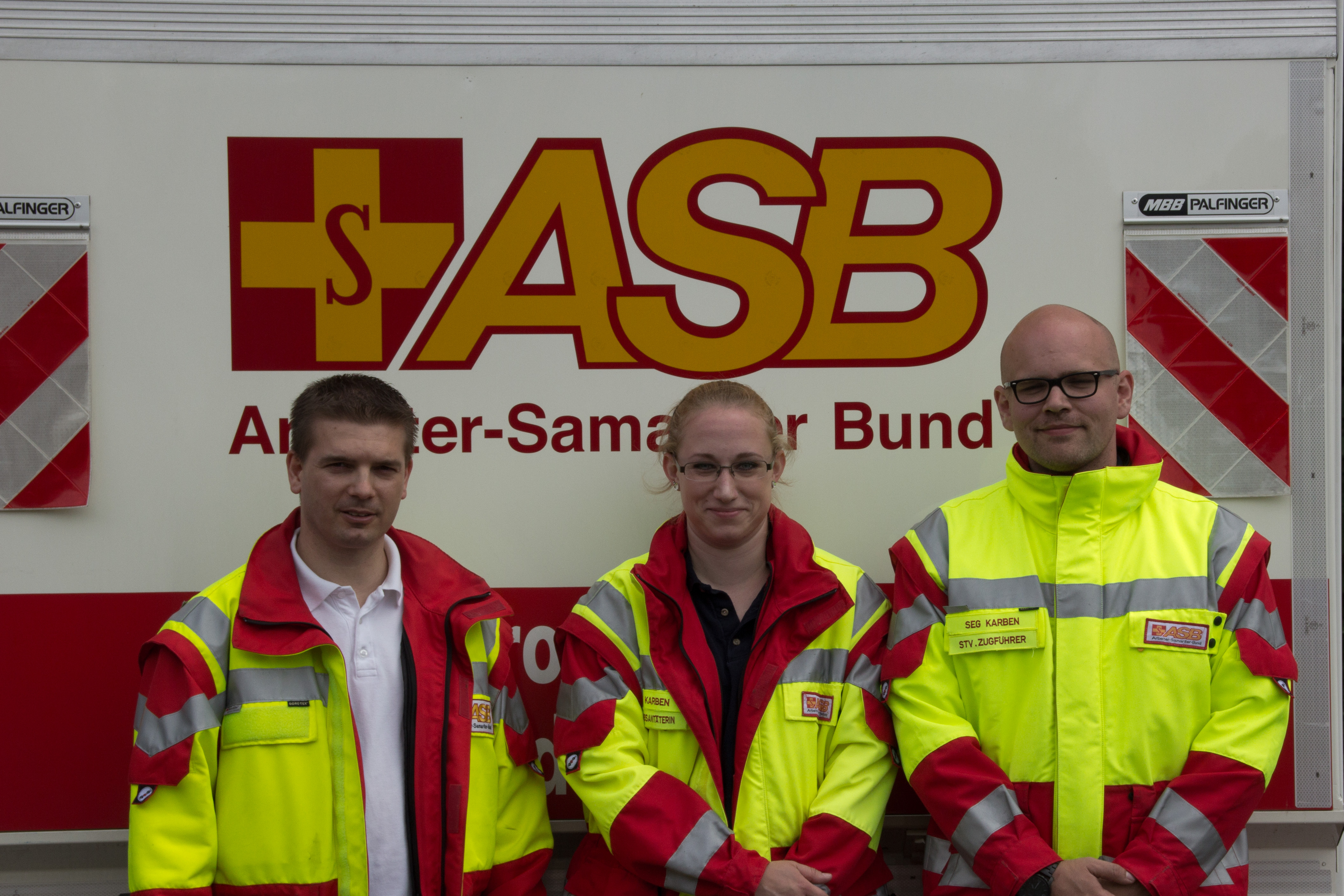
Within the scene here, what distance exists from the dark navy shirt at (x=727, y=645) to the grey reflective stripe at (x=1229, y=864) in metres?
1.08

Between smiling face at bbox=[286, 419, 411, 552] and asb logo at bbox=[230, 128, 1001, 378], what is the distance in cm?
43

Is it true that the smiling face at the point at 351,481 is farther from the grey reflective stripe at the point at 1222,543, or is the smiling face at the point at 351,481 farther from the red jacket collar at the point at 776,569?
the grey reflective stripe at the point at 1222,543

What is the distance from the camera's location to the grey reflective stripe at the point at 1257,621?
2256 millimetres

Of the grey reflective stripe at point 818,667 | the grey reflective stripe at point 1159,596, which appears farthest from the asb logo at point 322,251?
the grey reflective stripe at point 1159,596

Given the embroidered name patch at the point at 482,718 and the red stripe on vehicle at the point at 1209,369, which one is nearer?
the embroidered name patch at the point at 482,718

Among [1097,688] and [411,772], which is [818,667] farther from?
[411,772]

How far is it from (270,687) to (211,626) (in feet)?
0.65

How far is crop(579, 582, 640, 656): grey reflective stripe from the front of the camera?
97.3 inches

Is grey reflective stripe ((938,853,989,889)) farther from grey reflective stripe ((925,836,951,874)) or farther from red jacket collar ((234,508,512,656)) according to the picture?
red jacket collar ((234,508,512,656))

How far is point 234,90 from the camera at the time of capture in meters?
2.71

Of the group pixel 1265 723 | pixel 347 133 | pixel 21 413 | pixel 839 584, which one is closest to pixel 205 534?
pixel 21 413

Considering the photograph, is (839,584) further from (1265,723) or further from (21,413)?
(21,413)

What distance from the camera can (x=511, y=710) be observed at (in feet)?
8.32

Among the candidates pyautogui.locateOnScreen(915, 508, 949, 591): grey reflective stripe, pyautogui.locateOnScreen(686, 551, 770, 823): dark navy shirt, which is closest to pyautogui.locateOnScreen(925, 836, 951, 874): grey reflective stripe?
pyautogui.locateOnScreen(686, 551, 770, 823): dark navy shirt
